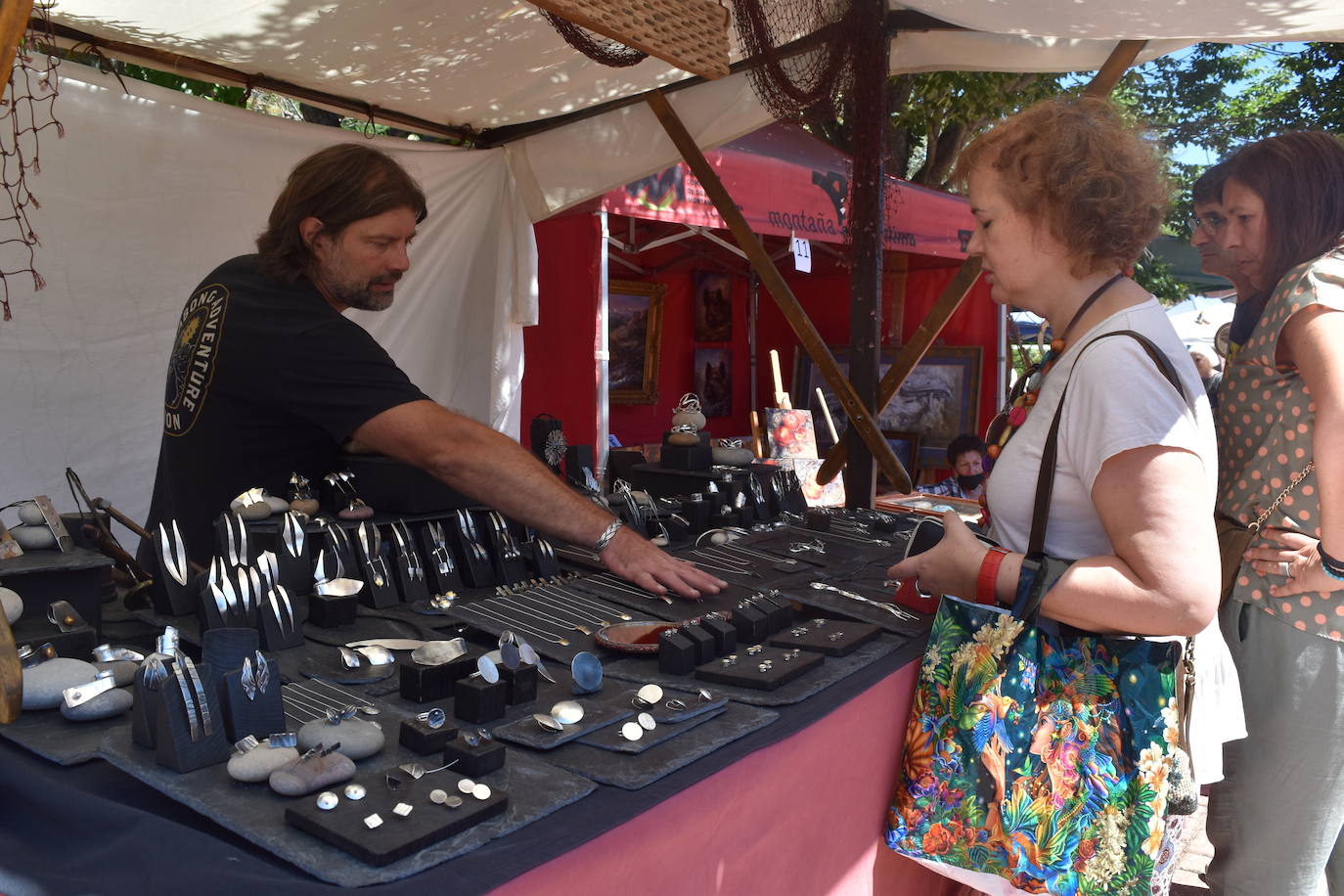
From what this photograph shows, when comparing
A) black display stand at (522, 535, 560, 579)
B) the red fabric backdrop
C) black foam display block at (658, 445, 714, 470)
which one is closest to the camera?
black display stand at (522, 535, 560, 579)

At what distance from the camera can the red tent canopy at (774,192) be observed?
211 inches

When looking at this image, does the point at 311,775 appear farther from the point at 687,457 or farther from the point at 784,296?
the point at 784,296

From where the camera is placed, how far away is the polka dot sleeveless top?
5.85 ft

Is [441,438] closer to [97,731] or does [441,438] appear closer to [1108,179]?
[97,731]

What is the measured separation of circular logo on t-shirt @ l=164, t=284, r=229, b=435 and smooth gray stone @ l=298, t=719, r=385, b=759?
1.46m

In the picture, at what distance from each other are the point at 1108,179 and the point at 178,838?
5.18 feet

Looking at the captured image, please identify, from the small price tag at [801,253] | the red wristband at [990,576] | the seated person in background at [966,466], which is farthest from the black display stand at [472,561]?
the seated person in background at [966,466]

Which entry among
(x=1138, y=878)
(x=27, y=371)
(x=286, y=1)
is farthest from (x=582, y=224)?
(x=1138, y=878)

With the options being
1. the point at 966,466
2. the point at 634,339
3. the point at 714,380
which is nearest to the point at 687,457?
the point at 966,466

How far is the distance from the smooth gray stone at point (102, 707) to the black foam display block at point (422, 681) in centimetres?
38

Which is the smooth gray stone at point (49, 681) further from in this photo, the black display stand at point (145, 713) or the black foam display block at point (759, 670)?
the black foam display block at point (759, 670)

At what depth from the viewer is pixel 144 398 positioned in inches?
161

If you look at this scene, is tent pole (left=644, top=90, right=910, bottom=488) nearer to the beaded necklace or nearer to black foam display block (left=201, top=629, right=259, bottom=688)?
the beaded necklace

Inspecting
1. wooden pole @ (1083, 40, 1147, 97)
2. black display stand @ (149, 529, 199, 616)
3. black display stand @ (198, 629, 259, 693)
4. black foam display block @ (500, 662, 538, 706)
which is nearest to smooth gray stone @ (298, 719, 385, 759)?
black display stand @ (198, 629, 259, 693)
